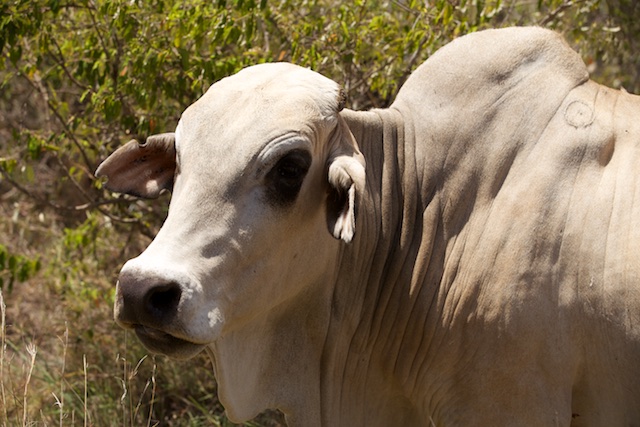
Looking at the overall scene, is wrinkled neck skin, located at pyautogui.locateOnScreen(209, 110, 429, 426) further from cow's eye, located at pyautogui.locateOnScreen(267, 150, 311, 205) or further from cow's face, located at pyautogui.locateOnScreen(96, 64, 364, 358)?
cow's eye, located at pyautogui.locateOnScreen(267, 150, 311, 205)

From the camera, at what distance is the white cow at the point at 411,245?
3391mm

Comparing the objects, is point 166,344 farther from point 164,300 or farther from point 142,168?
point 142,168

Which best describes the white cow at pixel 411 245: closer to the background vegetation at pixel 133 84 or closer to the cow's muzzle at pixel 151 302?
the cow's muzzle at pixel 151 302

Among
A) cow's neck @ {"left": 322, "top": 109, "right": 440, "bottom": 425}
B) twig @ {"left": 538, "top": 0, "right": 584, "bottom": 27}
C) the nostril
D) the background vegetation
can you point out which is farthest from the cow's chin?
twig @ {"left": 538, "top": 0, "right": 584, "bottom": 27}

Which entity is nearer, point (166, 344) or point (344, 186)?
point (166, 344)

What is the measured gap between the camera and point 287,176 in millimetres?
3471

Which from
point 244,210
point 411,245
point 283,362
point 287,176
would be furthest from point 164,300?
point 411,245

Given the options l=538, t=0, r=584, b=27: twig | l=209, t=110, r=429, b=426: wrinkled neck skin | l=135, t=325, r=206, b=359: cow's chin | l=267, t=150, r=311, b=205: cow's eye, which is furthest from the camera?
l=538, t=0, r=584, b=27: twig

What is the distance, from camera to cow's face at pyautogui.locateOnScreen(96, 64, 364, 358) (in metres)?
3.23

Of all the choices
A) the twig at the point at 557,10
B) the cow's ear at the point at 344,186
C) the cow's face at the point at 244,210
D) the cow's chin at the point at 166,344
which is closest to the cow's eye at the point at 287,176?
the cow's face at the point at 244,210

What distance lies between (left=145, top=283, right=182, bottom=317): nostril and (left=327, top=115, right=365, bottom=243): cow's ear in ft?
1.81

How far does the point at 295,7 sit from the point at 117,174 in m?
1.90

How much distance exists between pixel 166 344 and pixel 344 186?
761 millimetres

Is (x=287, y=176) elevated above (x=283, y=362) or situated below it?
above
